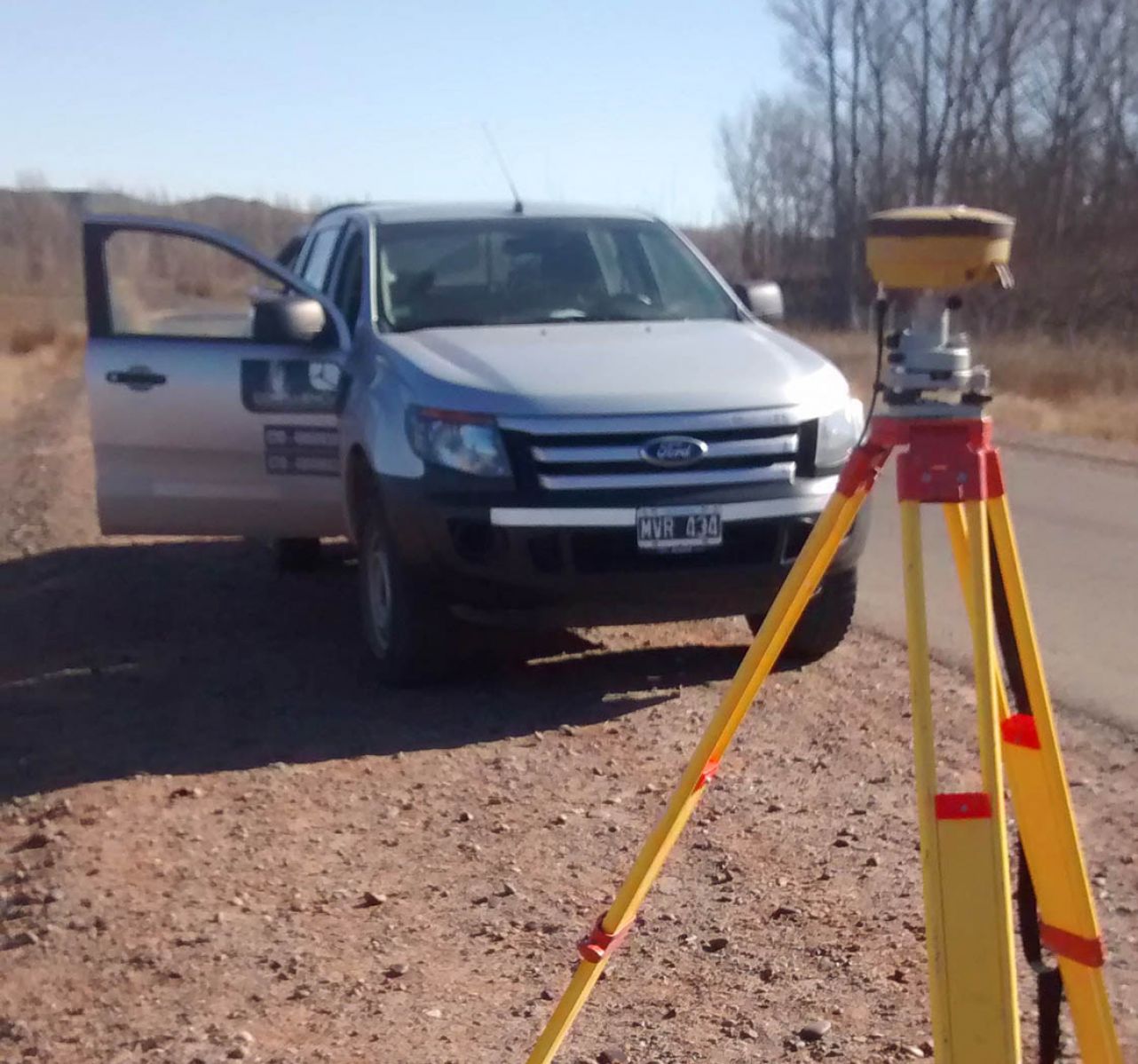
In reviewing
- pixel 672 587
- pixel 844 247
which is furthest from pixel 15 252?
pixel 672 587

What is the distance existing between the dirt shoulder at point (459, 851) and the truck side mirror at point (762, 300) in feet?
4.49

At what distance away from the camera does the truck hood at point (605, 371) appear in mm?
5961

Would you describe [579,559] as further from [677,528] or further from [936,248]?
[936,248]

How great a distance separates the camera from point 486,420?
595 centimetres

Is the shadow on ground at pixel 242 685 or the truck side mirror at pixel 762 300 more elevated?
the truck side mirror at pixel 762 300

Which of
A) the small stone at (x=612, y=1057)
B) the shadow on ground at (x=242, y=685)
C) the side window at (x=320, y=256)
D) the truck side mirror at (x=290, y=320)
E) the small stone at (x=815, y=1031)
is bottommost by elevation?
the shadow on ground at (x=242, y=685)

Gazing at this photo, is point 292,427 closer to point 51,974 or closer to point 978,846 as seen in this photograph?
Answer: point 51,974

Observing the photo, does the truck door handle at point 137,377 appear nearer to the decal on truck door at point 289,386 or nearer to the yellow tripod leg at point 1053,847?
the decal on truck door at point 289,386

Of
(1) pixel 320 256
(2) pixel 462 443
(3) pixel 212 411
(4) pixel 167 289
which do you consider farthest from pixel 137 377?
(4) pixel 167 289

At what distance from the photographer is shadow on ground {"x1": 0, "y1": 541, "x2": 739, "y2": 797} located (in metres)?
5.91

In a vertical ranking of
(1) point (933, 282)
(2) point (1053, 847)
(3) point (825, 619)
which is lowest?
(3) point (825, 619)

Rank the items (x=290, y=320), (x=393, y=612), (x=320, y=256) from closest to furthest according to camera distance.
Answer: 1. (x=393, y=612)
2. (x=290, y=320)
3. (x=320, y=256)

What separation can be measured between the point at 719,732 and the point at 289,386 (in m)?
4.45

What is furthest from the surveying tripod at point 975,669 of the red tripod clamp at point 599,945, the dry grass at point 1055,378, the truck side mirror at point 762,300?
the dry grass at point 1055,378
